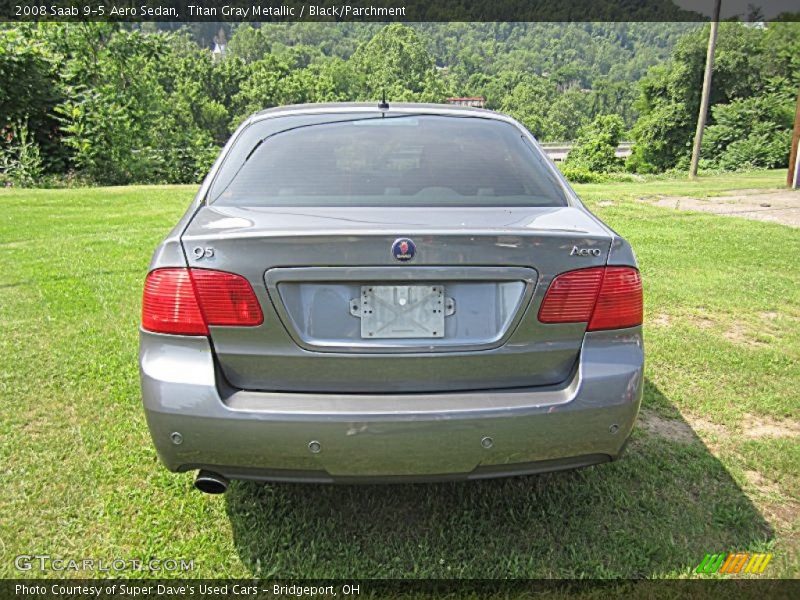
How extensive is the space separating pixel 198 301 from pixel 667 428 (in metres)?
2.57

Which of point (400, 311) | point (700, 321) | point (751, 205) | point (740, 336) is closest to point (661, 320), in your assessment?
point (700, 321)

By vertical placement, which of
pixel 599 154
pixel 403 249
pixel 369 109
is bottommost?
pixel 599 154

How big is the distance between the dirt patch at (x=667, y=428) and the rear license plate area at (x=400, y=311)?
74.6 inches

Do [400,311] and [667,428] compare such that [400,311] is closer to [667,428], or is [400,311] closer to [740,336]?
[667,428]

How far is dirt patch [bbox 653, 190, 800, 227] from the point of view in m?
11.2

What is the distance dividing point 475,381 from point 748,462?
184 centimetres

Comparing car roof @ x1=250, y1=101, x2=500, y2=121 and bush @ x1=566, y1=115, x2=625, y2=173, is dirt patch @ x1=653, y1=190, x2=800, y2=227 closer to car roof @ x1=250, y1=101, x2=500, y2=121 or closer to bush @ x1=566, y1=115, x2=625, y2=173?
car roof @ x1=250, y1=101, x2=500, y2=121

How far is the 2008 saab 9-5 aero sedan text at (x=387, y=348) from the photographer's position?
6.12ft

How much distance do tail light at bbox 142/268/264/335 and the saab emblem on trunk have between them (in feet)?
1.49

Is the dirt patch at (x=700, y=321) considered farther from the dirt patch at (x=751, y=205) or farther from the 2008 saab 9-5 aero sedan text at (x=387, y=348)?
the dirt patch at (x=751, y=205)

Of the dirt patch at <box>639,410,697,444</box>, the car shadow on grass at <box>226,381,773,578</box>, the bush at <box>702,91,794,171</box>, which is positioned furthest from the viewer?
the bush at <box>702,91,794,171</box>

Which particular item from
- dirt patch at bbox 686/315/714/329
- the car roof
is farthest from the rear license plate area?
dirt patch at bbox 686/315/714/329

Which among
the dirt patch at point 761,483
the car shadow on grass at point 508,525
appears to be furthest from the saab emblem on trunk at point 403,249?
the dirt patch at point 761,483

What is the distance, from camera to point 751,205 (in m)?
Result: 12.9
